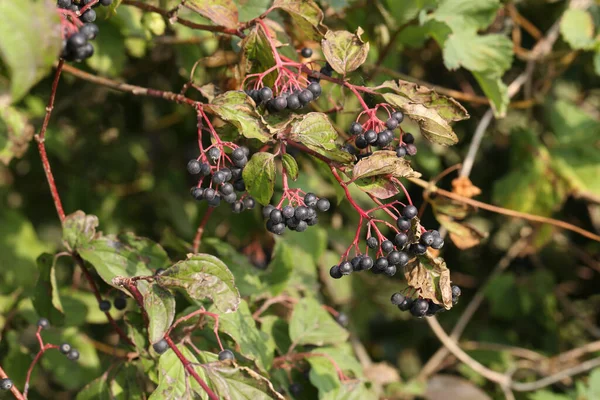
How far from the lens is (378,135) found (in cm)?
149

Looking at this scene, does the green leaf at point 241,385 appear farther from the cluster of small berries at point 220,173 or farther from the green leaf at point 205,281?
the cluster of small berries at point 220,173

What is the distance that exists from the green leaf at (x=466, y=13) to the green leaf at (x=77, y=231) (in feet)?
4.90

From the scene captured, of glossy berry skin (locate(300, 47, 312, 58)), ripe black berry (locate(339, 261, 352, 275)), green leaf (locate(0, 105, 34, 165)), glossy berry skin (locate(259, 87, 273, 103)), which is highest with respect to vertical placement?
glossy berry skin (locate(259, 87, 273, 103))

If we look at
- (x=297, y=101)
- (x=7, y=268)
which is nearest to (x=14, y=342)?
(x=7, y=268)

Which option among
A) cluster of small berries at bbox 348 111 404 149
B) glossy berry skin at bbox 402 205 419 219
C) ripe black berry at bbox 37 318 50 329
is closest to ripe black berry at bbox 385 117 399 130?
cluster of small berries at bbox 348 111 404 149

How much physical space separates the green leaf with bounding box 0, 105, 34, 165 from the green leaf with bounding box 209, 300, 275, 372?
1205 millimetres

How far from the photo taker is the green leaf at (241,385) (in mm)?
1460

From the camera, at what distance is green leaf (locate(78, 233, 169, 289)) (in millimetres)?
1782

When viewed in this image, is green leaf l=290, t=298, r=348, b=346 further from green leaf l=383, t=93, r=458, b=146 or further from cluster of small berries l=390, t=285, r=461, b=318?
green leaf l=383, t=93, r=458, b=146

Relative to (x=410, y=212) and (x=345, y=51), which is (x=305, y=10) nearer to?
(x=345, y=51)

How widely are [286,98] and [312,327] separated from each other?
92cm

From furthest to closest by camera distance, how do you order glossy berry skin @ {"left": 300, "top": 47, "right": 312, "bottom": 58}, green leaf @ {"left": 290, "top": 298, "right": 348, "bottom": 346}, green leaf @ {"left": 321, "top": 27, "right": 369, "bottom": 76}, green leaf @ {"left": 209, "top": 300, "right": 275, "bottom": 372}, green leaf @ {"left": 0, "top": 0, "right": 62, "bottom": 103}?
green leaf @ {"left": 290, "top": 298, "right": 348, "bottom": 346}, glossy berry skin @ {"left": 300, "top": 47, "right": 312, "bottom": 58}, green leaf @ {"left": 209, "top": 300, "right": 275, "bottom": 372}, green leaf @ {"left": 321, "top": 27, "right": 369, "bottom": 76}, green leaf @ {"left": 0, "top": 0, "right": 62, "bottom": 103}

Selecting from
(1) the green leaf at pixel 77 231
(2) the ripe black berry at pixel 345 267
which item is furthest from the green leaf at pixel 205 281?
(1) the green leaf at pixel 77 231

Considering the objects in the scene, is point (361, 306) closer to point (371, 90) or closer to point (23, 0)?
point (371, 90)
